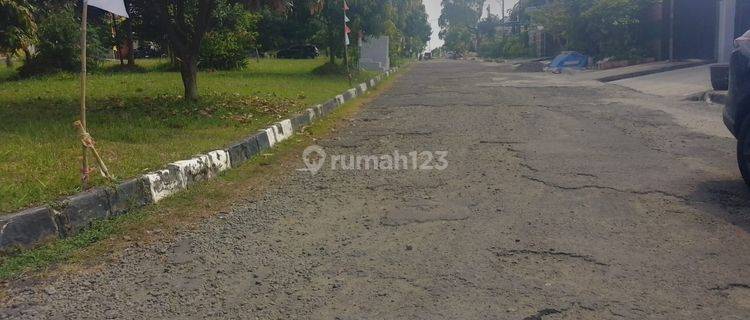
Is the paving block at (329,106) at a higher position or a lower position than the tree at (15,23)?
lower

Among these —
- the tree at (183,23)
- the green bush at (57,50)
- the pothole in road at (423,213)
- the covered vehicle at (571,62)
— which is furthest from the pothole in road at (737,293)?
the covered vehicle at (571,62)

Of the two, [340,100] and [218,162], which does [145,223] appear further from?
[340,100]

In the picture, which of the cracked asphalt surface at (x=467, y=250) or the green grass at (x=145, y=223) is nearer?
the cracked asphalt surface at (x=467, y=250)

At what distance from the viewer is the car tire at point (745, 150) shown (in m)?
5.21

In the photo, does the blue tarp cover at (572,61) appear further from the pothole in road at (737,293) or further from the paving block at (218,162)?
the pothole in road at (737,293)

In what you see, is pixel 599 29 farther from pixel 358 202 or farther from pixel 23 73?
pixel 358 202

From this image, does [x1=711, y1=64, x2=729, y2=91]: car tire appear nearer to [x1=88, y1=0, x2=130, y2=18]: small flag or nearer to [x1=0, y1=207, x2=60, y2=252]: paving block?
[x1=88, y1=0, x2=130, y2=18]: small flag

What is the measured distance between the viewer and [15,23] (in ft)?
33.4

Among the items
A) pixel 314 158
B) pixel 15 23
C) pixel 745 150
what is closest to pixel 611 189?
pixel 745 150

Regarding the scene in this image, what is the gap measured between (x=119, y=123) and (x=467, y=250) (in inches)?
237

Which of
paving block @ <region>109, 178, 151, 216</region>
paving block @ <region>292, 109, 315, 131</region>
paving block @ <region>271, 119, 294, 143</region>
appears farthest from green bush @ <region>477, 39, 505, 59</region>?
paving block @ <region>109, 178, 151, 216</region>

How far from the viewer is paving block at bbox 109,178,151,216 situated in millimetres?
4910

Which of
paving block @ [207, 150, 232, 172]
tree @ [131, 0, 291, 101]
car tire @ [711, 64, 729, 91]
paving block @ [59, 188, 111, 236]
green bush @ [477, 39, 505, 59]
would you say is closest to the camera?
paving block @ [59, 188, 111, 236]

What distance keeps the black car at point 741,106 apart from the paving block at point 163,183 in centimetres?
474
